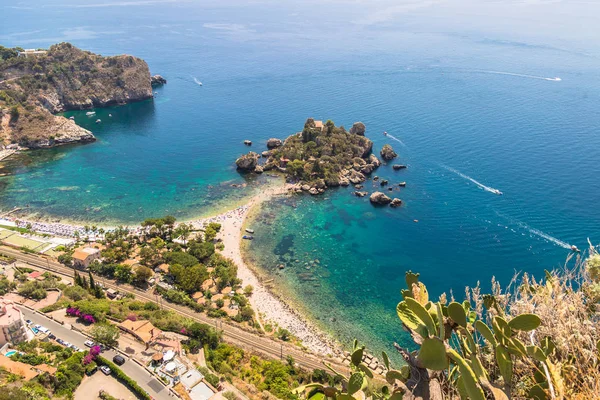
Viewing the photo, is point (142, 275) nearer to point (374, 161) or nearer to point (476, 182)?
point (374, 161)

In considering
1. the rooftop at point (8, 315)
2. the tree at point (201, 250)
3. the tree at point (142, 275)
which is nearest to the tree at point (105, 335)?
the rooftop at point (8, 315)

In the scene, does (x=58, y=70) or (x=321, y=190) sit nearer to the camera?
(x=321, y=190)

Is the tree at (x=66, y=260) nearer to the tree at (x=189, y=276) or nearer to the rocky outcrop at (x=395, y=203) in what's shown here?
the tree at (x=189, y=276)

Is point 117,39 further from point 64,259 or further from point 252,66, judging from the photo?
point 64,259

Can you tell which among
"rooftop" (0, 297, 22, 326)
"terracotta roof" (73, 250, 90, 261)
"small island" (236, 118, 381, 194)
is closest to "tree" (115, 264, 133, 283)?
"terracotta roof" (73, 250, 90, 261)

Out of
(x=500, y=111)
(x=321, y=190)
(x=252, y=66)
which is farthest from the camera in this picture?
(x=252, y=66)

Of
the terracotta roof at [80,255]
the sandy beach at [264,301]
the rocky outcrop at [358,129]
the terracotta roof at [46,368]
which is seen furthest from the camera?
the rocky outcrop at [358,129]

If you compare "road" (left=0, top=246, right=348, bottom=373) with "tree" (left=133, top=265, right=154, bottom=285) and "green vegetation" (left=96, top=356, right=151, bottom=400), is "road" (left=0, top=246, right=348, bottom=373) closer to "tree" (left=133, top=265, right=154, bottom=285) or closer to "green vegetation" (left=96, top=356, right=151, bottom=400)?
"tree" (left=133, top=265, right=154, bottom=285)

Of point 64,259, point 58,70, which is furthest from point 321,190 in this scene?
point 58,70
